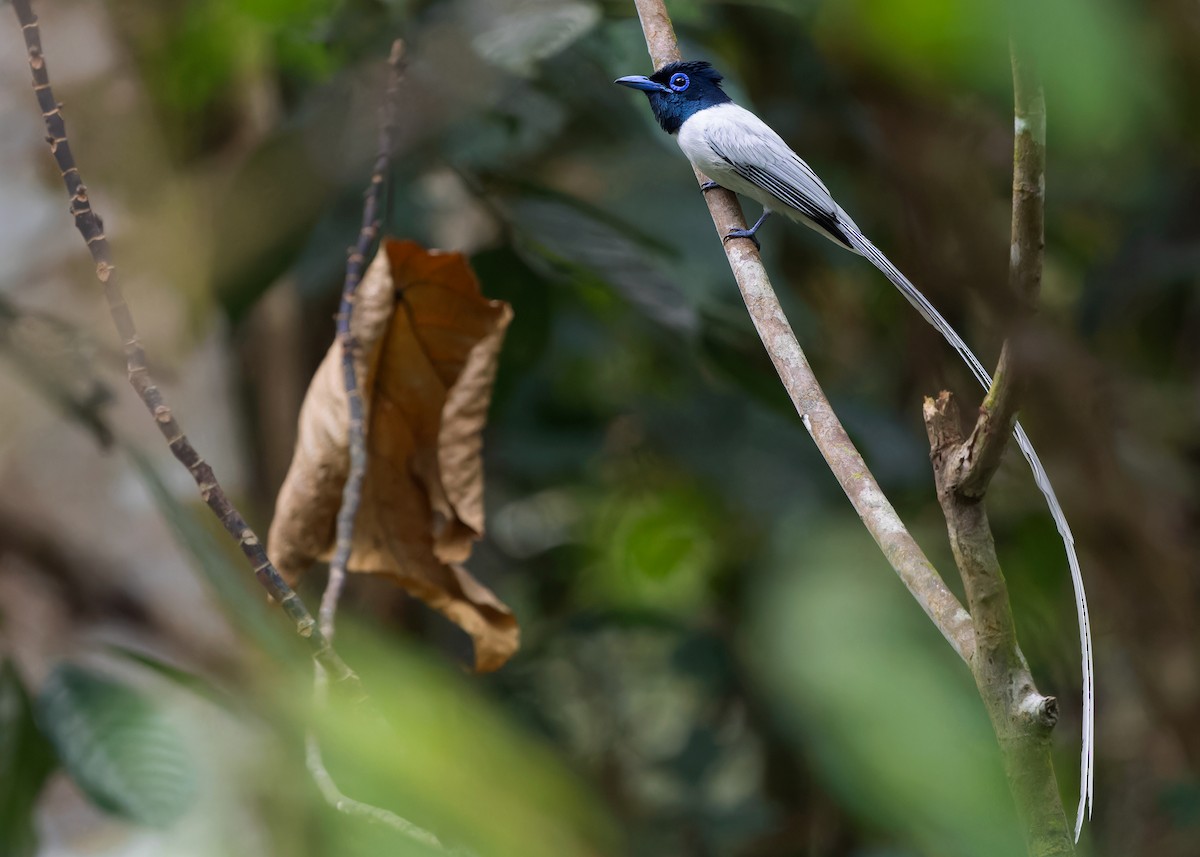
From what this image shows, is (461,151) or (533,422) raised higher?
(461,151)

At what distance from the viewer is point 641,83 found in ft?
6.55

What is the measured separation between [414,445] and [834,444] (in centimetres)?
68

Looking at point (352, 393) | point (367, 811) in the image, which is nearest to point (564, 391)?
point (352, 393)

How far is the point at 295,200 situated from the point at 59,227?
1.72ft

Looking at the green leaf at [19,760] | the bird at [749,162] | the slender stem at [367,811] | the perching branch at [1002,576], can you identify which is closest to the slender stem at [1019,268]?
the perching branch at [1002,576]

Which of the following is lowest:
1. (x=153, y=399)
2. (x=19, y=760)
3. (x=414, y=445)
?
(x=19, y=760)

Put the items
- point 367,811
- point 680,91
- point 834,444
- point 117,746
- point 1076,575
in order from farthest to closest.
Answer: point 680,91
point 117,746
point 834,444
point 1076,575
point 367,811

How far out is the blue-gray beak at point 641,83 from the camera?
1.98 metres

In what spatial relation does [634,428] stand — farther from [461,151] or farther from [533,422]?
[461,151]

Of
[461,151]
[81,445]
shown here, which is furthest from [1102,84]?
[81,445]

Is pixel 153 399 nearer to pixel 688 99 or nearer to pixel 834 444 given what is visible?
pixel 834 444

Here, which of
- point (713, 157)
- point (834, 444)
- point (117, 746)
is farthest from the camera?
point (713, 157)

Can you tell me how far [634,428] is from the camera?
312 centimetres

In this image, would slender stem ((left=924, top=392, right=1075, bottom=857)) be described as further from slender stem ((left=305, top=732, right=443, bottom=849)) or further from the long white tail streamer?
slender stem ((left=305, top=732, right=443, bottom=849))
